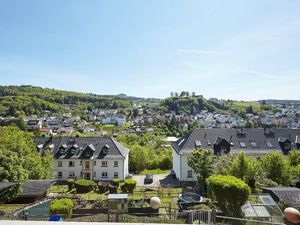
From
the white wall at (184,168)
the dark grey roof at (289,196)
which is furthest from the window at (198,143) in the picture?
the dark grey roof at (289,196)

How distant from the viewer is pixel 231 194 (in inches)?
664

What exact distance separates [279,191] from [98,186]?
20095 mm

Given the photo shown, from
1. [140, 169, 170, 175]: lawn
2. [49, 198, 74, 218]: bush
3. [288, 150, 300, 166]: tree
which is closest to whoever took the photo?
[49, 198, 74, 218]: bush

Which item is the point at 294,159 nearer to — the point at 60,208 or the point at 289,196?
the point at 289,196

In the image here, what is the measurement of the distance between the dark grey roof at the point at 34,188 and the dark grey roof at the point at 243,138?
58.9 feet

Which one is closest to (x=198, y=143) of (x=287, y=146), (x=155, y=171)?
(x=155, y=171)

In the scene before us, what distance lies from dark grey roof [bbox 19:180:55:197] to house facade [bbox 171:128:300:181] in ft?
57.2

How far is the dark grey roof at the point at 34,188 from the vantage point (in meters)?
25.3

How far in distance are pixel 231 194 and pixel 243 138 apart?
92.2ft

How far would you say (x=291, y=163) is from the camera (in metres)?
33.6

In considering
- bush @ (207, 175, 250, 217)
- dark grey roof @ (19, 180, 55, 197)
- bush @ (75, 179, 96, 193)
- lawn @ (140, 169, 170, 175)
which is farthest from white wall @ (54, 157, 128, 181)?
bush @ (207, 175, 250, 217)

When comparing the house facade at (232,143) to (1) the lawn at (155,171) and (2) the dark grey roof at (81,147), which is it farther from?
(2) the dark grey roof at (81,147)

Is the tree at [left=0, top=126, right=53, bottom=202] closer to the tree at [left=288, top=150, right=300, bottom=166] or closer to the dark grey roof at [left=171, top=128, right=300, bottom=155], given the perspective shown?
the dark grey roof at [left=171, top=128, right=300, bottom=155]

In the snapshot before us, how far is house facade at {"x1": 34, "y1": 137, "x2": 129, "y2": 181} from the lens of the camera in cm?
4141
